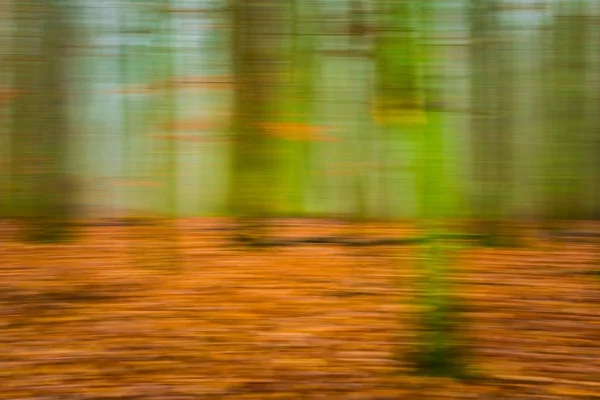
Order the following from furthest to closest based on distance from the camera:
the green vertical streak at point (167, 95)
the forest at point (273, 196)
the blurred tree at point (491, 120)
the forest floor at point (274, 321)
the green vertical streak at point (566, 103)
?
the green vertical streak at point (566, 103) → the blurred tree at point (491, 120) → the green vertical streak at point (167, 95) → the forest at point (273, 196) → the forest floor at point (274, 321)

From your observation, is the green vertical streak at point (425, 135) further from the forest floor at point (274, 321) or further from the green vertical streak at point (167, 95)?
the green vertical streak at point (167, 95)

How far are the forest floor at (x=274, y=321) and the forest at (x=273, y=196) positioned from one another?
1.0 inches

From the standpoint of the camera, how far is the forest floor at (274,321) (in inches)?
154

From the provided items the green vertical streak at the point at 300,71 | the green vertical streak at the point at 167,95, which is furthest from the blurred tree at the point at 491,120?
the green vertical streak at the point at 167,95

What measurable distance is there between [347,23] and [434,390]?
4.65 metres

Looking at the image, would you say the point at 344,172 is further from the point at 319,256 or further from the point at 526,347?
the point at 526,347

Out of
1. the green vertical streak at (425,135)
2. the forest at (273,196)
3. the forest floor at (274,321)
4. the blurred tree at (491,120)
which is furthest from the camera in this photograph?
the blurred tree at (491,120)

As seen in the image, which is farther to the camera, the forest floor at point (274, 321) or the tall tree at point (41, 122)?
the tall tree at point (41, 122)

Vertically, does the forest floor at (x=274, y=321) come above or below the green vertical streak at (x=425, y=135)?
below

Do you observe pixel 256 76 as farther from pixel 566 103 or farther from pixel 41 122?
pixel 566 103

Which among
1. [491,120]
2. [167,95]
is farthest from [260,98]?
[491,120]

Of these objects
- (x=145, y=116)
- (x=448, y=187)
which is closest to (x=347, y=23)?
(x=145, y=116)

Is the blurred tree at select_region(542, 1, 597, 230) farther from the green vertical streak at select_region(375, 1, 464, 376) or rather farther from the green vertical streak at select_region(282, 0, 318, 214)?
the green vertical streak at select_region(375, 1, 464, 376)

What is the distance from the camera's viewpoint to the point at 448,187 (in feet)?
12.4
